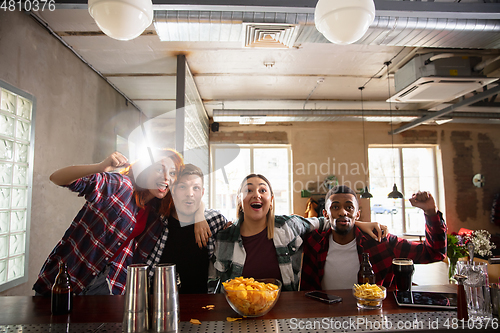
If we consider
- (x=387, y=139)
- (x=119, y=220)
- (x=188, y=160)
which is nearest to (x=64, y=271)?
(x=119, y=220)

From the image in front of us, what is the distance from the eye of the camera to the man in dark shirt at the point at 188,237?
180 cm

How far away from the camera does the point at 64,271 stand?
1316 millimetres

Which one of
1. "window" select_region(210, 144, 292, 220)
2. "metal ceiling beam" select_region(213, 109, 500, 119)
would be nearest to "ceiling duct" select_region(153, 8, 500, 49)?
"metal ceiling beam" select_region(213, 109, 500, 119)

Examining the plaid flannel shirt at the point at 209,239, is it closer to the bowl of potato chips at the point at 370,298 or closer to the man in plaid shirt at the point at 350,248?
the man in plaid shirt at the point at 350,248

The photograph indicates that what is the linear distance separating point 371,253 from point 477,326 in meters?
0.91

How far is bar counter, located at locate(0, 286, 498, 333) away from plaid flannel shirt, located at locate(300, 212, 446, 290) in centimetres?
57

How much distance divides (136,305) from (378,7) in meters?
2.62

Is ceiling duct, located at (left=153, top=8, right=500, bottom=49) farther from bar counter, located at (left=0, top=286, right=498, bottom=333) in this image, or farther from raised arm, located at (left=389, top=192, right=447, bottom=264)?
bar counter, located at (left=0, top=286, right=498, bottom=333)

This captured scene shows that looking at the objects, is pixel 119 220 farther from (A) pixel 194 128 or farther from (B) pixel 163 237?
(A) pixel 194 128

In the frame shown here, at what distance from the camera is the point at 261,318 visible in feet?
3.89

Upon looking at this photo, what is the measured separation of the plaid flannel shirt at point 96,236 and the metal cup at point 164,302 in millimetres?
816

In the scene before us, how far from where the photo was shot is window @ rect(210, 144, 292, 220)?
276 inches

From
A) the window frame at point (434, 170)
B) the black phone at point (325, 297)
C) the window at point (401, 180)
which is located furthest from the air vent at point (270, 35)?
the window at point (401, 180)

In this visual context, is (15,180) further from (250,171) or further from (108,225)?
(250,171)
